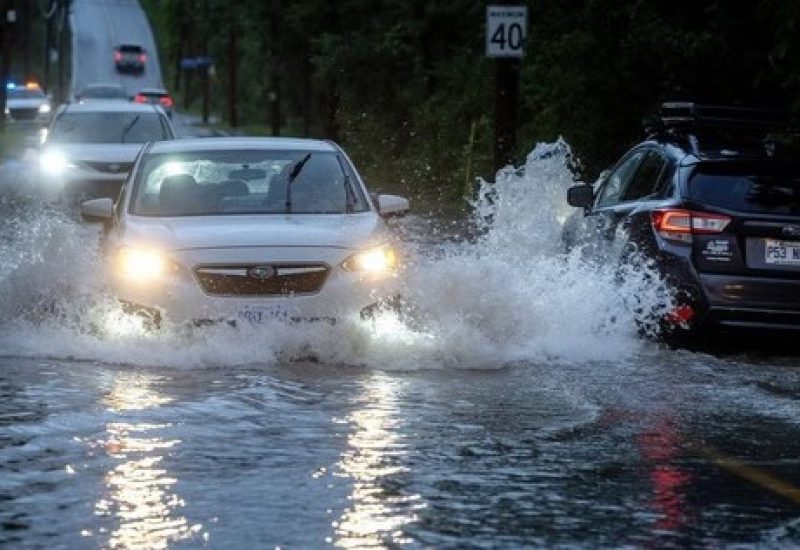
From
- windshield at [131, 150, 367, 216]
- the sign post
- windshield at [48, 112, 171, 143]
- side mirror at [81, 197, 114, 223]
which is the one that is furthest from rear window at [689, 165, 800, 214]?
windshield at [48, 112, 171, 143]

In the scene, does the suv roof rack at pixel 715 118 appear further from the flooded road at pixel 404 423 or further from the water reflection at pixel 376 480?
the water reflection at pixel 376 480

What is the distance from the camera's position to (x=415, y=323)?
12766mm

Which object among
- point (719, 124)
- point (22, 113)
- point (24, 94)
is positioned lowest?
point (22, 113)

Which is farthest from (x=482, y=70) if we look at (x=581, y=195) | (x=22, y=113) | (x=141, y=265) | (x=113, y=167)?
(x=22, y=113)

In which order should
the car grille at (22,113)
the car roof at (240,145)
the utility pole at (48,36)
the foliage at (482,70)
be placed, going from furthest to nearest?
the utility pole at (48,36) → the car grille at (22,113) → the foliage at (482,70) → the car roof at (240,145)

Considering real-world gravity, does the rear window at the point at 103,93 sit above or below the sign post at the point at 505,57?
below

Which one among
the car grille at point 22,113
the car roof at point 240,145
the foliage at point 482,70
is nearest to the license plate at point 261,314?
the car roof at point 240,145

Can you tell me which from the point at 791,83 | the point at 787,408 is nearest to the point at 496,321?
the point at 787,408

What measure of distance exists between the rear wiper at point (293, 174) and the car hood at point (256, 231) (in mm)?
314

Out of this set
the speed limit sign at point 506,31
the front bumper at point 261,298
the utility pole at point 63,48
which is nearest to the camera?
the front bumper at point 261,298

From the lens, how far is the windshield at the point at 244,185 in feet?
44.3

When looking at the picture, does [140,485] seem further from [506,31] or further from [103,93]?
[103,93]

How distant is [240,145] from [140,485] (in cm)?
623

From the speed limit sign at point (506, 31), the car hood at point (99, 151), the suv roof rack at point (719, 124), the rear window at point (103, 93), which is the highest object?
the speed limit sign at point (506, 31)
